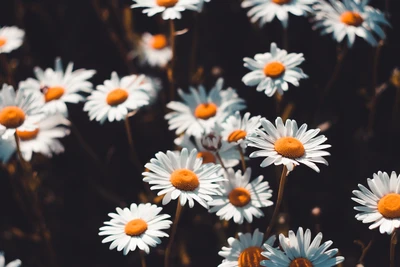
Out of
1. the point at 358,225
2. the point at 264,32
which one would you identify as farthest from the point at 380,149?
the point at 264,32

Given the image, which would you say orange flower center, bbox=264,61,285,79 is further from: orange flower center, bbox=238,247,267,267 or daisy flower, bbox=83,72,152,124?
orange flower center, bbox=238,247,267,267

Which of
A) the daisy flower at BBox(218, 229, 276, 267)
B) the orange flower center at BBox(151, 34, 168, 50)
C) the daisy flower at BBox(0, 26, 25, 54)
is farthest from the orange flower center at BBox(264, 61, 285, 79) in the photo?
the orange flower center at BBox(151, 34, 168, 50)

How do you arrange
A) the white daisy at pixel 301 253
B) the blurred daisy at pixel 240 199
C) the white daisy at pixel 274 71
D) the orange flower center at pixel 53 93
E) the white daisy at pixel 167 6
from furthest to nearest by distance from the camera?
the orange flower center at pixel 53 93
the white daisy at pixel 167 6
the white daisy at pixel 274 71
the blurred daisy at pixel 240 199
the white daisy at pixel 301 253

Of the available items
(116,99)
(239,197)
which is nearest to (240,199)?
(239,197)

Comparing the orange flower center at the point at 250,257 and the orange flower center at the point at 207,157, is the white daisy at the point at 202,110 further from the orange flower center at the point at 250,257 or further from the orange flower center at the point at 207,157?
the orange flower center at the point at 250,257

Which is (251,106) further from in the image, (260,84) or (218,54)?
(260,84)

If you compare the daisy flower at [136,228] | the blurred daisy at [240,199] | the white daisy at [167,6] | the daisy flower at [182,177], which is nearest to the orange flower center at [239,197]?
the blurred daisy at [240,199]
